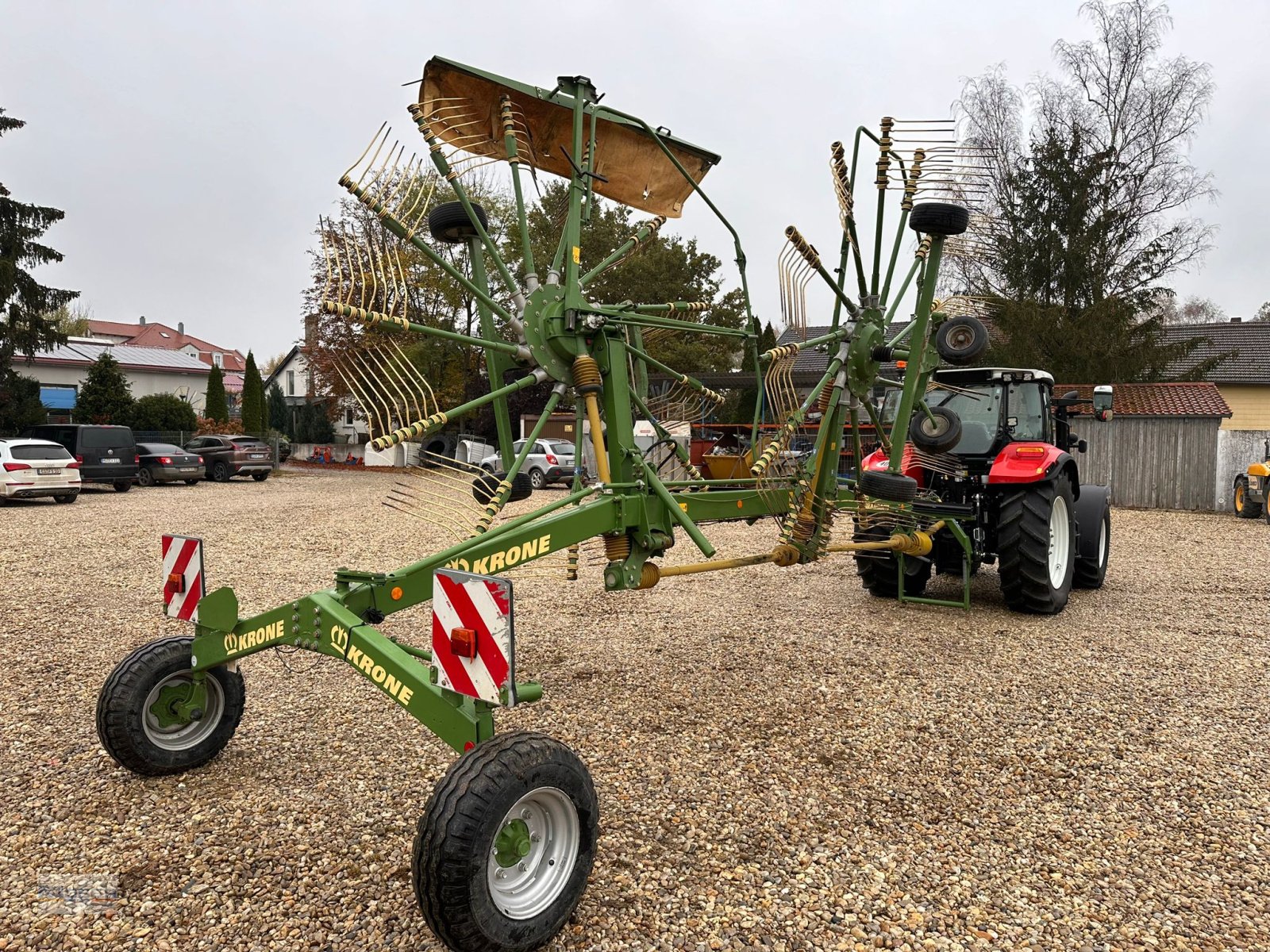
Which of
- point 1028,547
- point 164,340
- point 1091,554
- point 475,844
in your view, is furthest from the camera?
point 164,340

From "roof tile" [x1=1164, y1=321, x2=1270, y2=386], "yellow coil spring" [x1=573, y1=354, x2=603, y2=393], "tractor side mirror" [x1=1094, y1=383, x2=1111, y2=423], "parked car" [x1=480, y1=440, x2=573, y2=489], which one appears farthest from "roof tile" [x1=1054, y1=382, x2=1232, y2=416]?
"yellow coil spring" [x1=573, y1=354, x2=603, y2=393]

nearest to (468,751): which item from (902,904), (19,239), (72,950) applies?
(72,950)

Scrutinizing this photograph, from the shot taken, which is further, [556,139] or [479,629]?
[556,139]

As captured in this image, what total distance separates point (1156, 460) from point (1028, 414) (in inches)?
497

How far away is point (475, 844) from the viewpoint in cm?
248

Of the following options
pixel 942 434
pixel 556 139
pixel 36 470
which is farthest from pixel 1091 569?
pixel 36 470

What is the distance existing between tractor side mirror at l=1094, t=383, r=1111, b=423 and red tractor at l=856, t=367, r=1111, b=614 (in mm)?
16

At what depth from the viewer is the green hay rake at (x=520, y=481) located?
271cm

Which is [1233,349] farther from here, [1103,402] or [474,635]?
[474,635]

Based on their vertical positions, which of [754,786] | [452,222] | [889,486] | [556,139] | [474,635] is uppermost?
[556,139]

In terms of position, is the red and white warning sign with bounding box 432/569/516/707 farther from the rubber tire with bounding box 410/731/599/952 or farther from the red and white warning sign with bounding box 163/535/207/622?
the red and white warning sign with bounding box 163/535/207/622

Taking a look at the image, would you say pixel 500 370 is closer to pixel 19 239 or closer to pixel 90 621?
pixel 90 621

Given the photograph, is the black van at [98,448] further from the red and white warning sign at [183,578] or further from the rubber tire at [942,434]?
the rubber tire at [942,434]

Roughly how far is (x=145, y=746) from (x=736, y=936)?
2.57 meters
